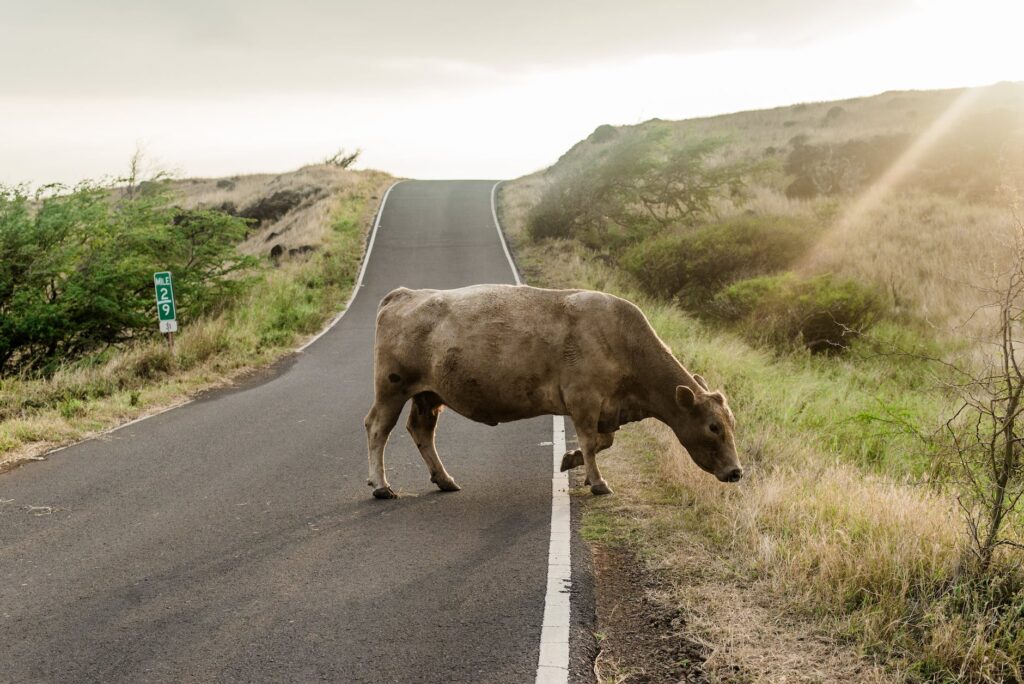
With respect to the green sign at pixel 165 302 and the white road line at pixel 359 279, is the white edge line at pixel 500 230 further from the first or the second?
the green sign at pixel 165 302

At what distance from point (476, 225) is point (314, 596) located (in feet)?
105

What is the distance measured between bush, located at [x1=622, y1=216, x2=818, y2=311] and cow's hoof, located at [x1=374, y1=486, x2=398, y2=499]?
14.3 metres

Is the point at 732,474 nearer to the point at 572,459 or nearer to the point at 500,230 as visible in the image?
the point at 572,459

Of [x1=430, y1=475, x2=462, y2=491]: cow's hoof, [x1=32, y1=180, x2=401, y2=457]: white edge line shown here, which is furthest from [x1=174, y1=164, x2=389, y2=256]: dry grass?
[x1=430, y1=475, x2=462, y2=491]: cow's hoof

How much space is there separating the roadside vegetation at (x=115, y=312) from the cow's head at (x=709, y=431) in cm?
717

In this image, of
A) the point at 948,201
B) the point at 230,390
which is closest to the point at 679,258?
the point at 948,201

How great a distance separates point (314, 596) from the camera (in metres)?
5.39

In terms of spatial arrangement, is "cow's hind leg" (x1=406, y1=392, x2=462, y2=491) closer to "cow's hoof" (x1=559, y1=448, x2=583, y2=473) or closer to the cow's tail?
the cow's tail

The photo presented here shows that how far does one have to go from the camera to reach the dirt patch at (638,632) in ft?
14.0

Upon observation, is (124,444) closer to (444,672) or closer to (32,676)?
(32,676)

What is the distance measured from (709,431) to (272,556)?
352cm

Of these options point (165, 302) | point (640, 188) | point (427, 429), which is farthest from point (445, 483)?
point (640, 188)

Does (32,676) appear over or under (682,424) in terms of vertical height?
under

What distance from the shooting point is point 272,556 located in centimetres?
614
